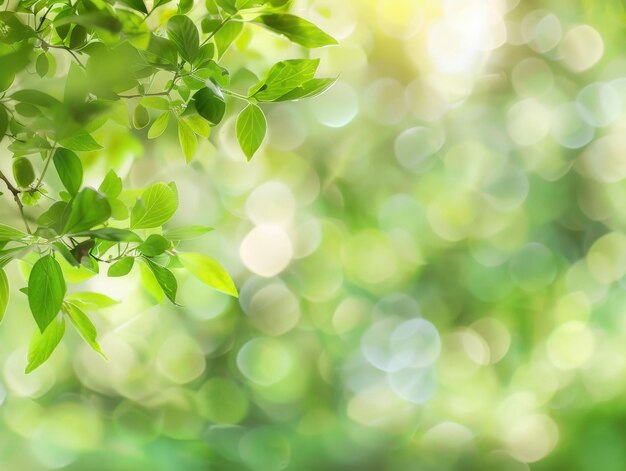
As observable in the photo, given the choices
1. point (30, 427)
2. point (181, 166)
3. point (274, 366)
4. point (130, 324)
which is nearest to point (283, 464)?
point (274, 366)

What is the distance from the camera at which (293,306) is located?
5.67 feet

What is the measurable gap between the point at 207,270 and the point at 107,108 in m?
0.12

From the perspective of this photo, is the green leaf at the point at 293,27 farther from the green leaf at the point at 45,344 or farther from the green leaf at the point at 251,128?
the green leaf at the point at 45,344

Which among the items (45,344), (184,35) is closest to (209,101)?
(184,35)

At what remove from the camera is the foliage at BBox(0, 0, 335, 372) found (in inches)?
8.5

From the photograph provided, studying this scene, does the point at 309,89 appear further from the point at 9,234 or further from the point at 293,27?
the point at 9,234

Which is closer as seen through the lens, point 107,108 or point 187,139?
point 107,108

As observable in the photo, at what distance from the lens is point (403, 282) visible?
68.3 inches

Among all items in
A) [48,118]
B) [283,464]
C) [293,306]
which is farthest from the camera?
[293,306]

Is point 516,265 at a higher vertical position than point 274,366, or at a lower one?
higher

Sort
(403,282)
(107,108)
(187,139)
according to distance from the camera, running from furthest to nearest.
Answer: (403,282)
(187,139)
(107,108)

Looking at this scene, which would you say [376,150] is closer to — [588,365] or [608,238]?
[608,238]

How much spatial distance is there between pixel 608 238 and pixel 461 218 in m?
0.38

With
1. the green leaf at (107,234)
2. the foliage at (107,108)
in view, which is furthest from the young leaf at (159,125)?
the green leaf at (107,234)
